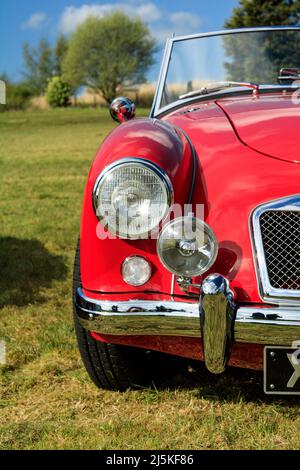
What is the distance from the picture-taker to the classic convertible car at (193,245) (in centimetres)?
195

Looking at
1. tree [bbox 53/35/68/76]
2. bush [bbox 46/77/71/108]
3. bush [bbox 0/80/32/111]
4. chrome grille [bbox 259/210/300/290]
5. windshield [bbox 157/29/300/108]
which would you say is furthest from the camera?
tree [bbox 53/35/68/76]

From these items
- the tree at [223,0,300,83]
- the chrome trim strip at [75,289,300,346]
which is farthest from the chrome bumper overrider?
the tree at [223,0,300,83]

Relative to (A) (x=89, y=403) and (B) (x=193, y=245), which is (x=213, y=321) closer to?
(B) (x=193, y=245)

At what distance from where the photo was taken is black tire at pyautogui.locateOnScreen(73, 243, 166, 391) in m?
2.39

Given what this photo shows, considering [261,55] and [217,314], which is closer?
[217,314]

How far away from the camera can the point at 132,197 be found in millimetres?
2061

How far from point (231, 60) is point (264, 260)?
197 centimetres

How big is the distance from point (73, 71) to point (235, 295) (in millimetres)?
60348

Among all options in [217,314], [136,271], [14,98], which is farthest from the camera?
[14,98]

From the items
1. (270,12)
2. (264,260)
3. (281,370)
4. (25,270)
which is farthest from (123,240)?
(270,12)

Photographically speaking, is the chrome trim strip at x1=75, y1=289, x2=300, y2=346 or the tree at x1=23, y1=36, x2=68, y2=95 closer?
the chrome trim strip at x1=75, y1=289, x2=300, y2=346

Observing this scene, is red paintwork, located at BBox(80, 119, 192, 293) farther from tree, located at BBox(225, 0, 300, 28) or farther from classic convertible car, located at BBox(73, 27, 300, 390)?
tree, located at BBox(225, 0, 300, 28)

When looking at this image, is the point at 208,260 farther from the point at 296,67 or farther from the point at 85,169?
the point at 85,169
